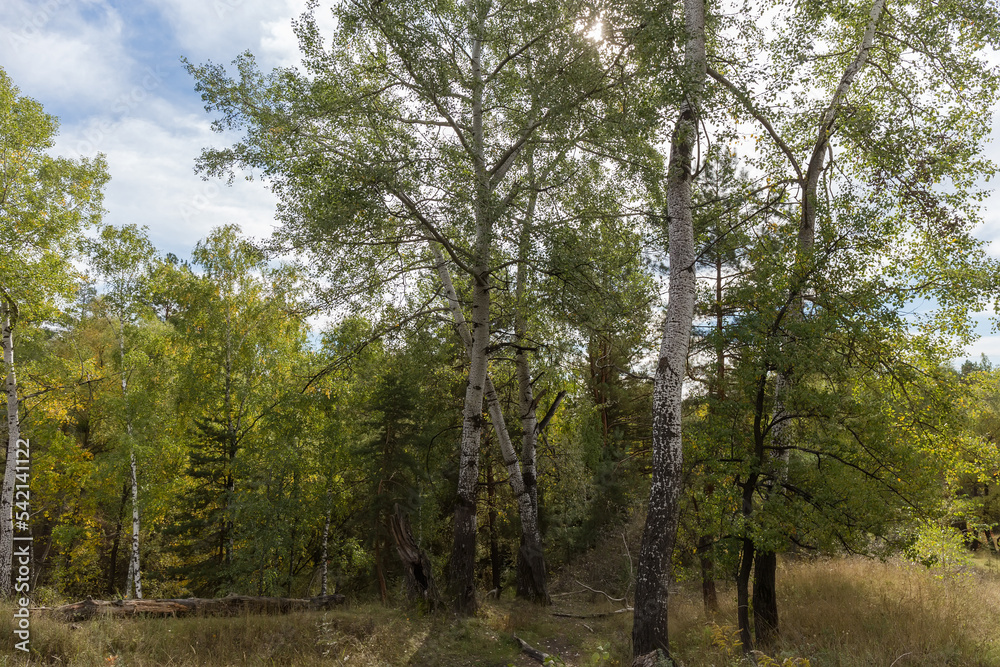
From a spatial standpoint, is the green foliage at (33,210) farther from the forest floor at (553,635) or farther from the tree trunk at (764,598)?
the tree trunk at (764,598)

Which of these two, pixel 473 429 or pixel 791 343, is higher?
pixel 791 343

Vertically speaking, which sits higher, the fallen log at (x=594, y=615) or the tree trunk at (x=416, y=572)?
the tree trunk at (x=416, y=572)

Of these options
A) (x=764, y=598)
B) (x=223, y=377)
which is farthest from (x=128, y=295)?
(x=764, y=598)

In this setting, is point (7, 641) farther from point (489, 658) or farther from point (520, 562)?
point (520, 562)

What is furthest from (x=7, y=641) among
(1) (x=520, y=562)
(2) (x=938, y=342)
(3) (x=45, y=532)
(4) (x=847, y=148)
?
(3) (x=45, y=532)

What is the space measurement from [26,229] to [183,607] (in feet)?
30.2

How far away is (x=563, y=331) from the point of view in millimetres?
11703

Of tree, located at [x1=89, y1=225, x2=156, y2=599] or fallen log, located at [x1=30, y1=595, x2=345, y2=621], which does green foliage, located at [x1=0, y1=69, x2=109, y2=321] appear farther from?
fallen log, located at [x1=30, y1=595, x2=345, y2=621]

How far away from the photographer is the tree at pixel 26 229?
37.3 ft

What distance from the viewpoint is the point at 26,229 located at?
466 inches

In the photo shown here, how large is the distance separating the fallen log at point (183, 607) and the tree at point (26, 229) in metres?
5.11

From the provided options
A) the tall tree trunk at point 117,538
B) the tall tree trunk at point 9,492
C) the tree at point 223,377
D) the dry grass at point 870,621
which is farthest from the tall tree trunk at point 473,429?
the tall tree trunk at point 117,538

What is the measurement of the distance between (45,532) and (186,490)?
37.3 ft

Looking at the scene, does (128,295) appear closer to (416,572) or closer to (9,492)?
(9,492)
